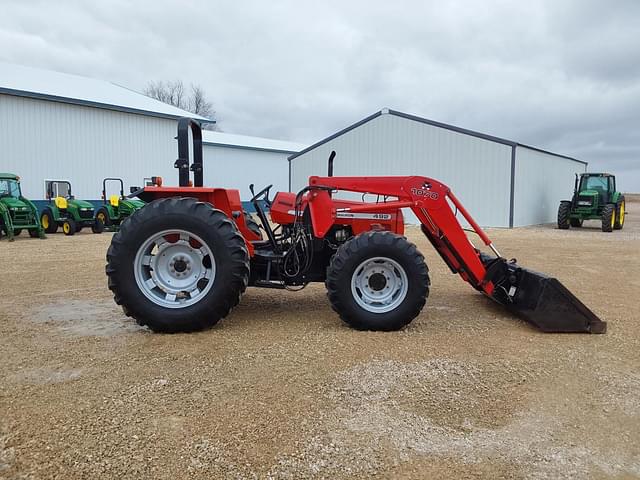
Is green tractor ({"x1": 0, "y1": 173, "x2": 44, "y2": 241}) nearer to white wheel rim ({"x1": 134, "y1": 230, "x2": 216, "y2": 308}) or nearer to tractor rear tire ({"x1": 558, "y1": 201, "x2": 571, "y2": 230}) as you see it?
white wheel rim ({"x1": 134, "y1": 230, "x2": 216, "y2": 308})

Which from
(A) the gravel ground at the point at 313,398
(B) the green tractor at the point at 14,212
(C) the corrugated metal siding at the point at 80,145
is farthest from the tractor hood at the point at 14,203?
(A) the gravel ground at the point at 313,398

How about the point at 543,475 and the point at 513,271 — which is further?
the point at 513,271

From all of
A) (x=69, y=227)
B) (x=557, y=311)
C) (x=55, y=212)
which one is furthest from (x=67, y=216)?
(x=557, y=311)

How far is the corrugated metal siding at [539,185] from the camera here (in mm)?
19797

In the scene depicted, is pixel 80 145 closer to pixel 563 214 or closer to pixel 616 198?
pixel 563 214

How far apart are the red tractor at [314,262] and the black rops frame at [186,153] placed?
2 centimetres

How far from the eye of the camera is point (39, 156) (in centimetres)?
1898

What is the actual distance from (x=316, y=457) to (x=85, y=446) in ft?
3.90

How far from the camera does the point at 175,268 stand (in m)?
4.73

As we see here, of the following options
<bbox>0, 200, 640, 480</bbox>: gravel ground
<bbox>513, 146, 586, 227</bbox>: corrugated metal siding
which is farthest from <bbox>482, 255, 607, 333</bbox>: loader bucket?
<bbox>513, 146, 586, 227</bbox>: corrugated metal siding

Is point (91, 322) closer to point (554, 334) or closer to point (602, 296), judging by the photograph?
point (554, 334)

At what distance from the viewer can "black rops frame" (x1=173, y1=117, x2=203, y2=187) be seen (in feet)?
16.4

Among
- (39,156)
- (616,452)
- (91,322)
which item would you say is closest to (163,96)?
(39,156)

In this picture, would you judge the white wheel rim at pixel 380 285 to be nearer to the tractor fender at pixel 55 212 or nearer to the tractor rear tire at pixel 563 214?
the tractor fender at pixel 55 212
